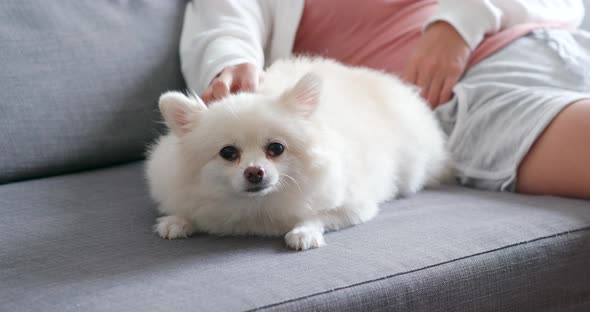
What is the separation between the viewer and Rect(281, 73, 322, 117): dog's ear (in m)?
1.14

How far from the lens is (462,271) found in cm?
104

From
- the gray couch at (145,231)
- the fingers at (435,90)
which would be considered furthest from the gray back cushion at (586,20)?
the gray couch at (145,231)

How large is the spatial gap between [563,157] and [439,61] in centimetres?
39

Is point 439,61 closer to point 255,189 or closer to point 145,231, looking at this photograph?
point 255,189

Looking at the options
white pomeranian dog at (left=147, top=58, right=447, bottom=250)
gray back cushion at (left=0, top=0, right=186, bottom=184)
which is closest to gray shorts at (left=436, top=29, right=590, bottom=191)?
white pomeranian dog at (left=147, top=58, right=447, bottom=250)

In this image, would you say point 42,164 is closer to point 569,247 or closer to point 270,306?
point 270,306

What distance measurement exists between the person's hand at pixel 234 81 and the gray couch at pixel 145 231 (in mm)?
261

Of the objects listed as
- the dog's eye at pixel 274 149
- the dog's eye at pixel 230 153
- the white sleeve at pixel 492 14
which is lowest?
the dog's eye at pixel 230 153

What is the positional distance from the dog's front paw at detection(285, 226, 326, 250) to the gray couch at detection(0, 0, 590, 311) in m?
0.02

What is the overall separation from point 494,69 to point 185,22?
0.81m

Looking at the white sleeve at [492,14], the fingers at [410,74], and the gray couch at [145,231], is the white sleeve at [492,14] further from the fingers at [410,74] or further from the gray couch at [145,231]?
the gray couch at [145,231]

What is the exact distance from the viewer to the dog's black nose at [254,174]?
1061 mm

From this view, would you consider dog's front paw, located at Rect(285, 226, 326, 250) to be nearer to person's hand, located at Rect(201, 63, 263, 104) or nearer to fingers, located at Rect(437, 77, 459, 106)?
person's hand, located at Rect(201, 63, 263, 104)

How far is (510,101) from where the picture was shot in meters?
1.46
